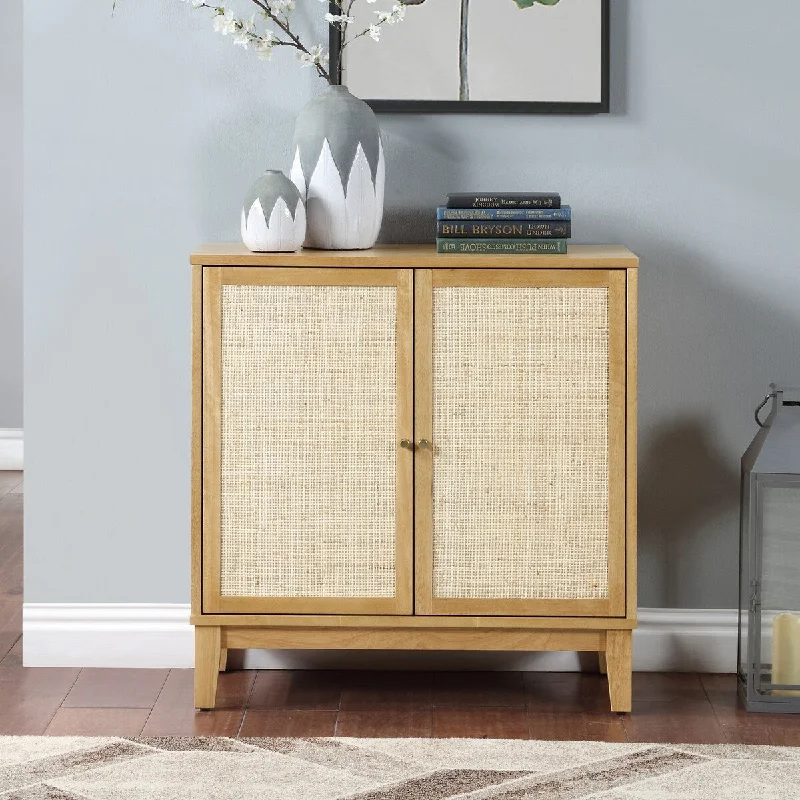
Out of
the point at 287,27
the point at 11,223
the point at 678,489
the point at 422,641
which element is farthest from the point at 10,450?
the point at 678,489

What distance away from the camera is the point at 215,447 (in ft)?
8.37

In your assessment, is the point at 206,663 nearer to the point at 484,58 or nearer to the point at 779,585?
the point at 779,585

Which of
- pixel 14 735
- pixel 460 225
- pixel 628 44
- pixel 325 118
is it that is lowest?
pixel 14 735

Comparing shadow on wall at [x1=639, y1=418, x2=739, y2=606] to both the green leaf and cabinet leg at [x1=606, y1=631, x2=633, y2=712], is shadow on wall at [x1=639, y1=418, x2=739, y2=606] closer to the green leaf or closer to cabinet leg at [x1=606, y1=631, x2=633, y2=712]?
cabinet leg at [x1=606, y1=631, x2=633, y2=712]

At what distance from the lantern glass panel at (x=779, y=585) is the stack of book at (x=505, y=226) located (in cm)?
67

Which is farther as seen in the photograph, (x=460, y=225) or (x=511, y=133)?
(x=511, y=133)

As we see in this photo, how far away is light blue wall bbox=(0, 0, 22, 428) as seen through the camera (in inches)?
209

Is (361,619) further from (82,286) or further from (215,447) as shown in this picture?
(82,286)

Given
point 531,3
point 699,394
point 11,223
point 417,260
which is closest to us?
point 417,260

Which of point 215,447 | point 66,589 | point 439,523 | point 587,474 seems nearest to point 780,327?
point 587,474

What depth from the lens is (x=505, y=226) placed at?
2.57 m

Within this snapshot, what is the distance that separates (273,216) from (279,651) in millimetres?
1064

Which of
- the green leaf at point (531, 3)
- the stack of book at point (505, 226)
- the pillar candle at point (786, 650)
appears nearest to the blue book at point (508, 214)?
the stack of book at point (505, 226)

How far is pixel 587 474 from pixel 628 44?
101cm
